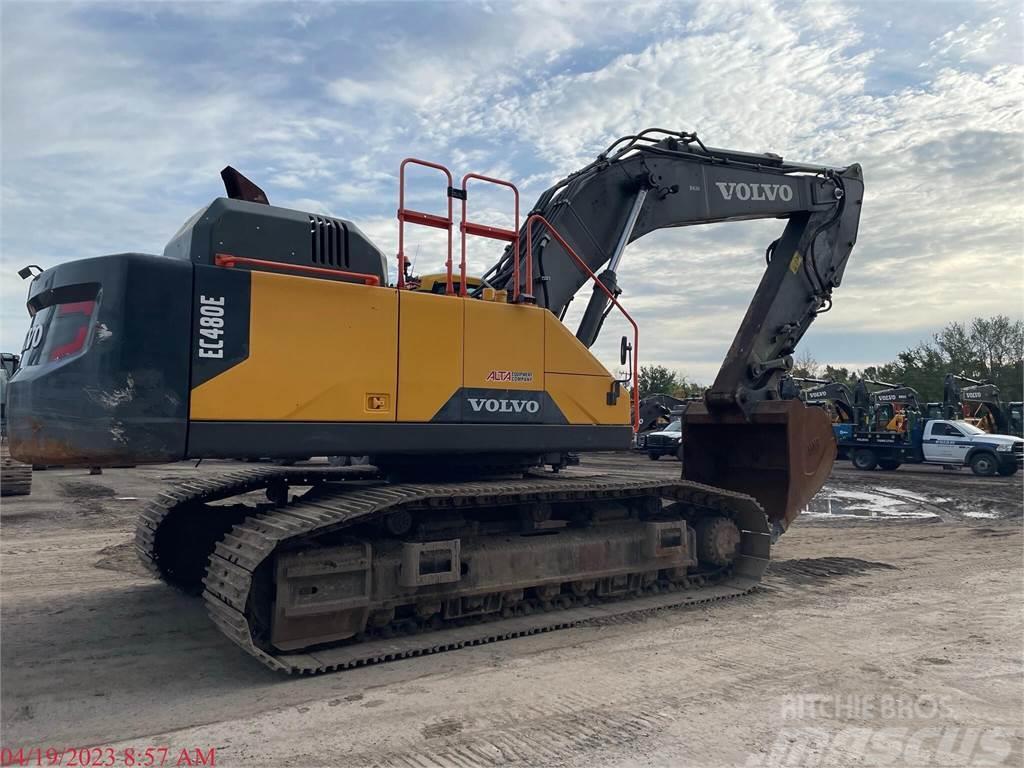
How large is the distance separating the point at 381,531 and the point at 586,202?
3750 millimetres

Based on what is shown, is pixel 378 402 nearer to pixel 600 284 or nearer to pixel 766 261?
pixel 600 284

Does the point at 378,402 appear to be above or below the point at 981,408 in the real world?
below

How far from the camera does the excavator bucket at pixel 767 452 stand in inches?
329

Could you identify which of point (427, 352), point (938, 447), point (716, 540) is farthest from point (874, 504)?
point (427, 352)

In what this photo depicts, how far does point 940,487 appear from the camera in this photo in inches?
764

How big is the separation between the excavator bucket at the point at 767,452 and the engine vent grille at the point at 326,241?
4.93 m

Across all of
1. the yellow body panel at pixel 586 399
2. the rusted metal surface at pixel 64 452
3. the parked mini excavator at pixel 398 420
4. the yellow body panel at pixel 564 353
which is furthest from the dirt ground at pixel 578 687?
the yellow body panel at pixel 564 353

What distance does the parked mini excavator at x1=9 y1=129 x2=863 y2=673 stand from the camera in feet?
16.3

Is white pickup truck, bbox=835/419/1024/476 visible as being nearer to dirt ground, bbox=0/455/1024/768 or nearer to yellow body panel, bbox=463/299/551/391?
dirt ground, bbox=0/455/1024/768

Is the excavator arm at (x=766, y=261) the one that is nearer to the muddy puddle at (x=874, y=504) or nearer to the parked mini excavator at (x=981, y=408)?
the muddy puddle at (x=874, y=504)

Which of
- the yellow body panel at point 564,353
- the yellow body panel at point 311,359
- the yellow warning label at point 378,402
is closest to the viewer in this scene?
the yellow body panel at point 311,359

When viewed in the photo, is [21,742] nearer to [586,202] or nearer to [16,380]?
[16,380]

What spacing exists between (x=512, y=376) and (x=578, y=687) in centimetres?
243

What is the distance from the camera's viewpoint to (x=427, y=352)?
19.2 ft
